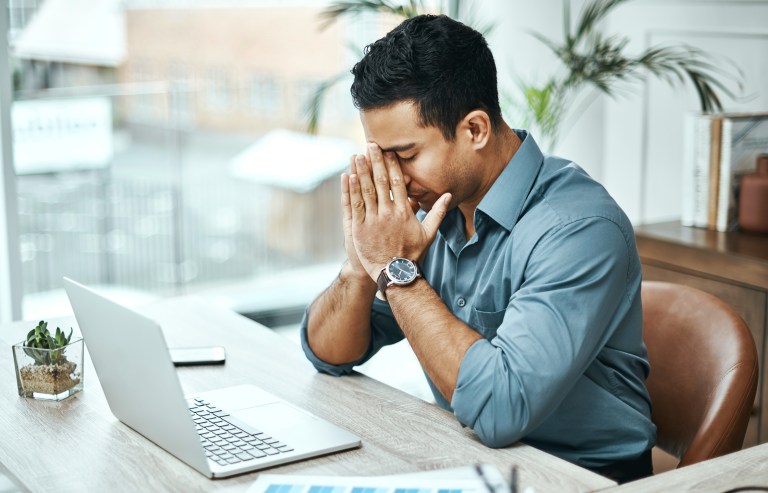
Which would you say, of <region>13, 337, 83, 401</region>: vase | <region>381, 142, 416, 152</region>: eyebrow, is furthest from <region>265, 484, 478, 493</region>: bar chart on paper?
<region>381, 142, 416, 152</region>: eyebrow

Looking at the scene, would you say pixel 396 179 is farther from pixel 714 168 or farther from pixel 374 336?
pixel 714 168

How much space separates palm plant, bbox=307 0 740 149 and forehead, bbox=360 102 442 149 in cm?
146

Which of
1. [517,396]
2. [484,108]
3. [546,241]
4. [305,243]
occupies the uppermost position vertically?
[484,108]

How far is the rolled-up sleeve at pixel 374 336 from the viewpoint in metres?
1.82

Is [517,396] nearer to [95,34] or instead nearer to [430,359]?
[430,359]

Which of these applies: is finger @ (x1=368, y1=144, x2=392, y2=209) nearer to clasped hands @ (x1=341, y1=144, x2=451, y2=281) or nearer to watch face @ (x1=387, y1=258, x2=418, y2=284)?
clasped hands @ (x1=341, y1=144, x2=451, y2=281)

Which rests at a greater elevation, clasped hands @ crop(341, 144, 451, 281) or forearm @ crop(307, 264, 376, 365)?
clasped hands @ crop(341, 144, 451, 281)

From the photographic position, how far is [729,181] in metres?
2.70

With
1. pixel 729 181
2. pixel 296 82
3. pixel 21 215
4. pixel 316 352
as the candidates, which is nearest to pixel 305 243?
pixel 296 82

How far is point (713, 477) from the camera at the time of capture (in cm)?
129

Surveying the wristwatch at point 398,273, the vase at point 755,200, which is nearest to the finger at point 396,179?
the wristwatch at point 398,273

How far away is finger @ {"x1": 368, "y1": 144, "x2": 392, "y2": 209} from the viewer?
1.71 m

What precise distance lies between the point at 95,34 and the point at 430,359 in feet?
7.65

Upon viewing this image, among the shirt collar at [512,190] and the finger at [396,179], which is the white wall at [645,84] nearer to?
the shirt collar at [512,190]
